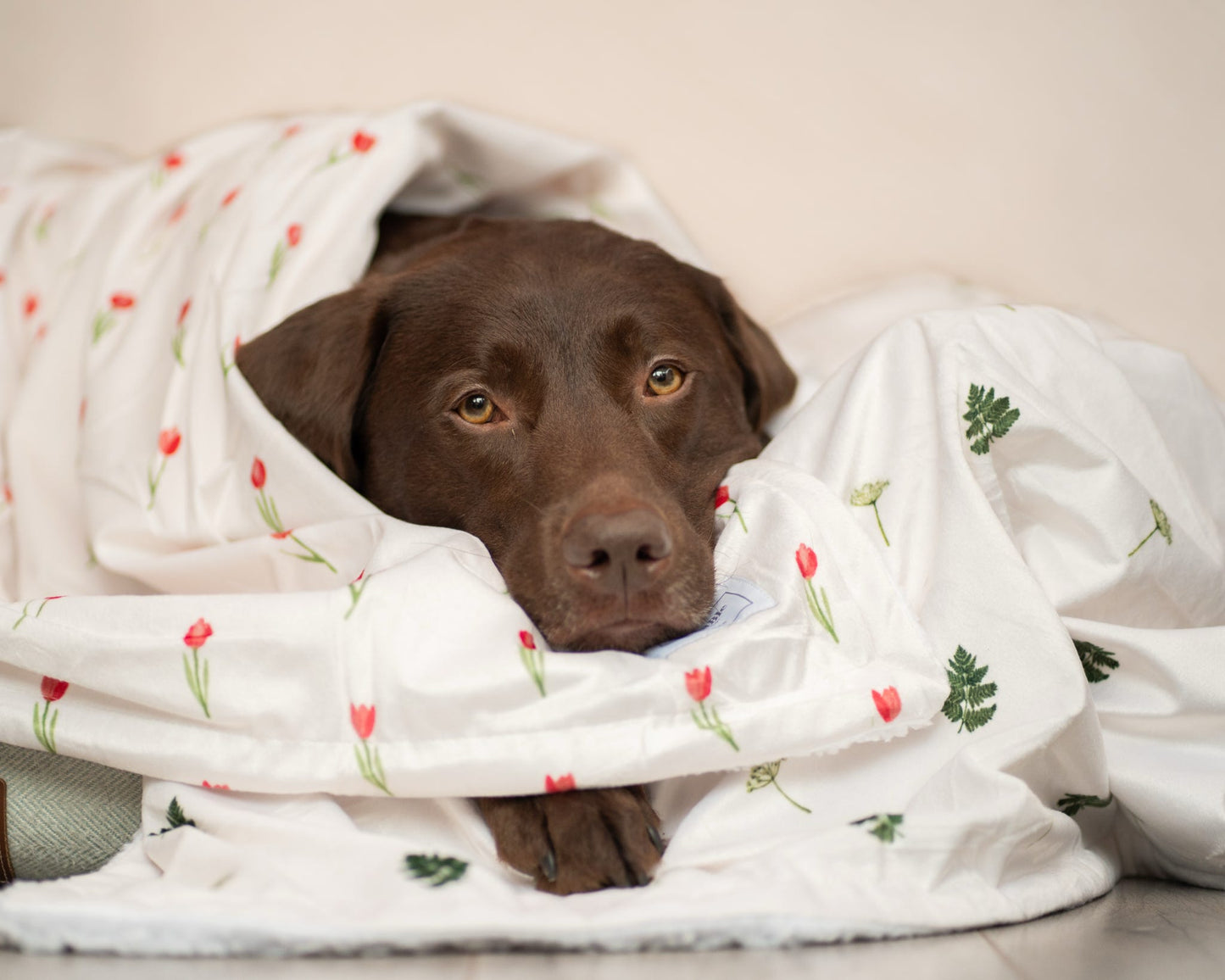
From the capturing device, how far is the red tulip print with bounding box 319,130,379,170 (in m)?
1.97

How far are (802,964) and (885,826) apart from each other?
0.20 meters

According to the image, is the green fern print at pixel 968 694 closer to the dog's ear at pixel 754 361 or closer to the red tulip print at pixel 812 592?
the red tulip print at pixel 812 592

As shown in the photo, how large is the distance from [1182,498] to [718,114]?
1.37m

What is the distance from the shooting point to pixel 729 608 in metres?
1.28

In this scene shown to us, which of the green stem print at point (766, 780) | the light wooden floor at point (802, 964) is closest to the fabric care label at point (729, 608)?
the green stem print at point (766, 780)

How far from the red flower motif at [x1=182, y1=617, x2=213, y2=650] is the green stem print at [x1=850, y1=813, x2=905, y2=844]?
756 mm

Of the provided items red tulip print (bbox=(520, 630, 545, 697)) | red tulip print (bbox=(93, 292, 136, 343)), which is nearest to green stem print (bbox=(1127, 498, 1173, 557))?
red tulip print (bbox=(520, 630, 545, 697))

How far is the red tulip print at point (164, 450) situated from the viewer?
5.48ft

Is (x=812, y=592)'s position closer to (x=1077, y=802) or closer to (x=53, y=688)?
(x=1077, y=802)

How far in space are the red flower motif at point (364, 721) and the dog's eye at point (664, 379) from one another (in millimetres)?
701

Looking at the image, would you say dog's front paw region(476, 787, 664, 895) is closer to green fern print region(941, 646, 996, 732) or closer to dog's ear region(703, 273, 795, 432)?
green fern print region(941, 646, 996, 732)

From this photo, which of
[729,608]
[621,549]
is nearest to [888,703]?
[729,608]

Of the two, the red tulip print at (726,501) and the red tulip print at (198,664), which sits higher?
the red tulip print at (726,501)

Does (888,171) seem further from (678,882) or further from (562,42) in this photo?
(678,882)
